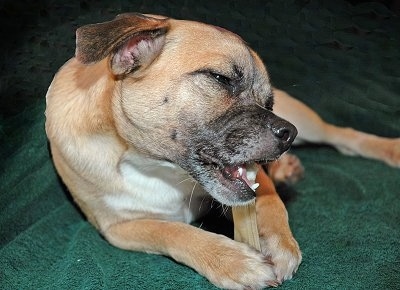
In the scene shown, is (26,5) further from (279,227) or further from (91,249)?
(279,227)

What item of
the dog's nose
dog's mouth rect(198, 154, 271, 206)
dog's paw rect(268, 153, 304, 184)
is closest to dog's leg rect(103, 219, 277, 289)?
dog's mouth rect(198, 154, 271, 206)

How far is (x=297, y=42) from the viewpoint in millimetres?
3262

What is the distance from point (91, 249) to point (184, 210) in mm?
424

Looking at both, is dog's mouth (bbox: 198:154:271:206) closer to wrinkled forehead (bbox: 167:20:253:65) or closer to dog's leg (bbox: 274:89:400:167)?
wrinkled forehead (bbox: 167:20:253:65)

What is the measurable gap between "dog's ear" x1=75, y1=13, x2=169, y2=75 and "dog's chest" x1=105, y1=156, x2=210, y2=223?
15.8 inches

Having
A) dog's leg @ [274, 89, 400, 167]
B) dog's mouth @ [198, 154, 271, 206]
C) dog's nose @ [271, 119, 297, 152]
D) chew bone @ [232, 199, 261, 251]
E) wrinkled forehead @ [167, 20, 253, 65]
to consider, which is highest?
wrinkled forehead @ [167, 20, 253, 65]

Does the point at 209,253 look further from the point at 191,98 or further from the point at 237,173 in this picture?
the point at 191,98

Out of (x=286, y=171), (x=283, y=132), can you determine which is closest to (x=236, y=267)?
(x=283, y=132)

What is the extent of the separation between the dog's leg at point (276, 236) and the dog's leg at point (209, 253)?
0.08 meters

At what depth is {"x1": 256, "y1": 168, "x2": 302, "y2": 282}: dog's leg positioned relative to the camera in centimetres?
236

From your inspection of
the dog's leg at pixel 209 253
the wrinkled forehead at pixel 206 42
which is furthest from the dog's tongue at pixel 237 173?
the wrinkled forehead at pixel 206 42

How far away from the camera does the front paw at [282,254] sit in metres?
2.35

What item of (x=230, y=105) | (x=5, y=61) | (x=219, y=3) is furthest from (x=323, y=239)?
(x=5, y=61)

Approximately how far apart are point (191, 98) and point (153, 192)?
23.1 inches
